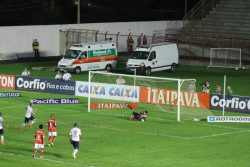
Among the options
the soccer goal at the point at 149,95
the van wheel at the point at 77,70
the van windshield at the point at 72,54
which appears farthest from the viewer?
the van windshield at the point at 72,54

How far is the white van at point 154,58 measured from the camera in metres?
77.0

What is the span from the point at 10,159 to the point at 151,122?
1392 centimetres

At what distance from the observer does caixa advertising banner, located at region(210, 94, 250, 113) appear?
54219 mm

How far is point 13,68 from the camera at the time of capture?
80.2m

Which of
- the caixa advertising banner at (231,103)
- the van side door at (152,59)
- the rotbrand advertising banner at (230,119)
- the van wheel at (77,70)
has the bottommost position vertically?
the rotbrand advertising banner at (230,119)

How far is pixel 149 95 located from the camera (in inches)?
2197

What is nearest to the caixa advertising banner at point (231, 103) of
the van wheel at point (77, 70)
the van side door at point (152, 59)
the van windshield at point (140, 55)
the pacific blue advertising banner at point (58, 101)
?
the pacific blue advertising banner at point (58, 101)

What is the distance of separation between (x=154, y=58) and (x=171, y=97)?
75.3ft

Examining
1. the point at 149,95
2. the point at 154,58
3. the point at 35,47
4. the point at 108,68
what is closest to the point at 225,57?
the point at 154,58

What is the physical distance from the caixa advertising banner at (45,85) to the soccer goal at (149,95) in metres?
3.15

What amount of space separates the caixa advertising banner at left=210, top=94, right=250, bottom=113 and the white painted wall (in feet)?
109

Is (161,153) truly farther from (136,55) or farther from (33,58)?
(33,58)

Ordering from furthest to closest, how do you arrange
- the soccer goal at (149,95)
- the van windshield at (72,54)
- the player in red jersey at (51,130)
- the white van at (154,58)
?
the van windshield at (72,54), the white van at (154,58), the soccer goal at (149,95), the player in red jersey at (51,130)

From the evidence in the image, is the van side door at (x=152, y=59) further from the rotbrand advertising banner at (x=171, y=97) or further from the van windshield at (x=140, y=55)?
the rotbrand advertising banner at (x=171, y=97)
